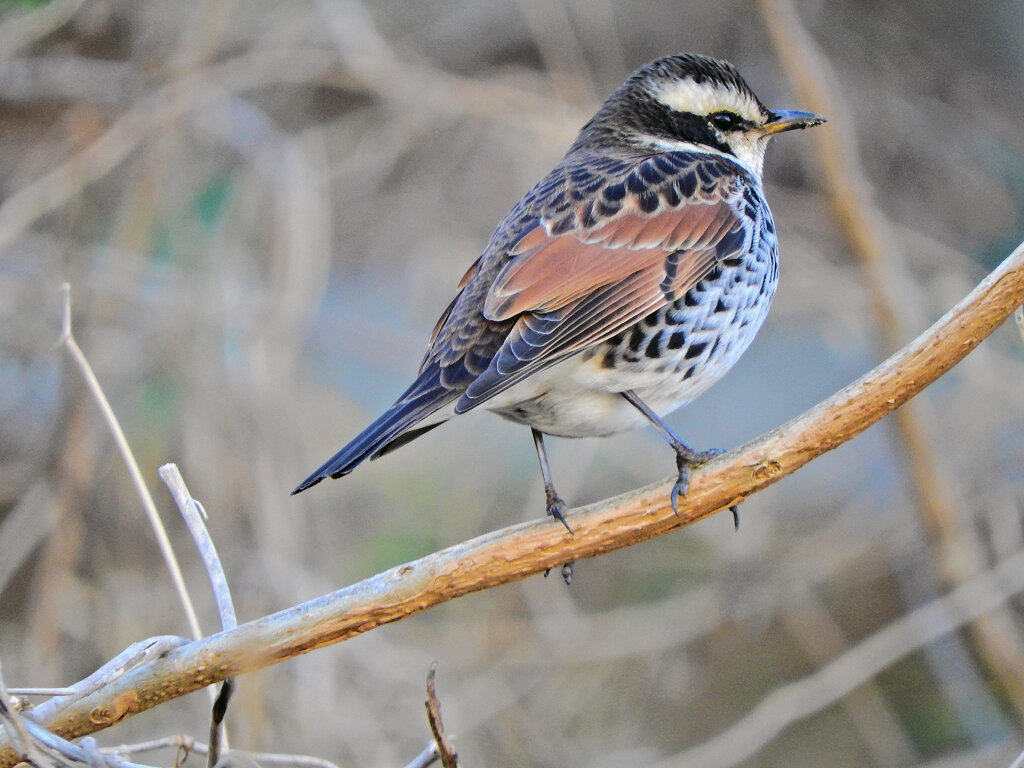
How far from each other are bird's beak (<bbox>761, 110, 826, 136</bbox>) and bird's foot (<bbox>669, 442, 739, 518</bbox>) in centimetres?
111

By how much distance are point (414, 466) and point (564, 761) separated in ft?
5.76

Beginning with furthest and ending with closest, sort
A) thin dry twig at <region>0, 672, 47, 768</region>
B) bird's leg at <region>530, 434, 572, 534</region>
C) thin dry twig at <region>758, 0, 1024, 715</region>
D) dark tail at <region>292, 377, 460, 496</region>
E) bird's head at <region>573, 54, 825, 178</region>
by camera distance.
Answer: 1. thin dry twig at <region>758, 0, 1024, 715</region>
2. bird's head at <region>573, 54, 825, 178</region>
3. bird's leg at <region>530, 434, 572, 534</region>
4. dark tail at <region>292, 377, 460, 496</region>
5. thin dry twig at <region>0, 672, 47, 768</region>

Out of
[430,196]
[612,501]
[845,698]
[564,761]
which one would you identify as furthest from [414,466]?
[612,501]

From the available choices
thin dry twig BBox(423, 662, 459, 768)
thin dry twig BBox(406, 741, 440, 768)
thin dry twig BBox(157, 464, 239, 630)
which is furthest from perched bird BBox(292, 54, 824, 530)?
thin dry twig BBox(423, 662, 459, 768)

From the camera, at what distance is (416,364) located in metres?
5.10

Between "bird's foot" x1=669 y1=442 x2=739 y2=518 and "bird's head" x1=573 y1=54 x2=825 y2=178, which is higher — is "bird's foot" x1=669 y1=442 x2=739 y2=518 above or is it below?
below

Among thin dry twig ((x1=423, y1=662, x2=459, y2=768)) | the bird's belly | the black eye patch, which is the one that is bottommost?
thin dry twig ((x1=423, y1=662, x2=459, y2=768))

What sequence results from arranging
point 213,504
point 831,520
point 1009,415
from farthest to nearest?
point 831,520 < point 1009,415 < point 213,504

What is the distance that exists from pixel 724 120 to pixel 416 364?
2252mm

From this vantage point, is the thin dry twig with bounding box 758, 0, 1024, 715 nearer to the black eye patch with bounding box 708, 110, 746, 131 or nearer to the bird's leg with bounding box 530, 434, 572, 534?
→ the black eye patch with bounding box 708, 110, 746, 131

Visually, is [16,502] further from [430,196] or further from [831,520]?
[831,520]

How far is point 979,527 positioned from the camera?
4902mm

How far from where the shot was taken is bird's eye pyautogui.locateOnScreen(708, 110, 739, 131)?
320 cm

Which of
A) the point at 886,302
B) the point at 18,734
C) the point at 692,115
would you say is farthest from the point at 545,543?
the point at 886,302
